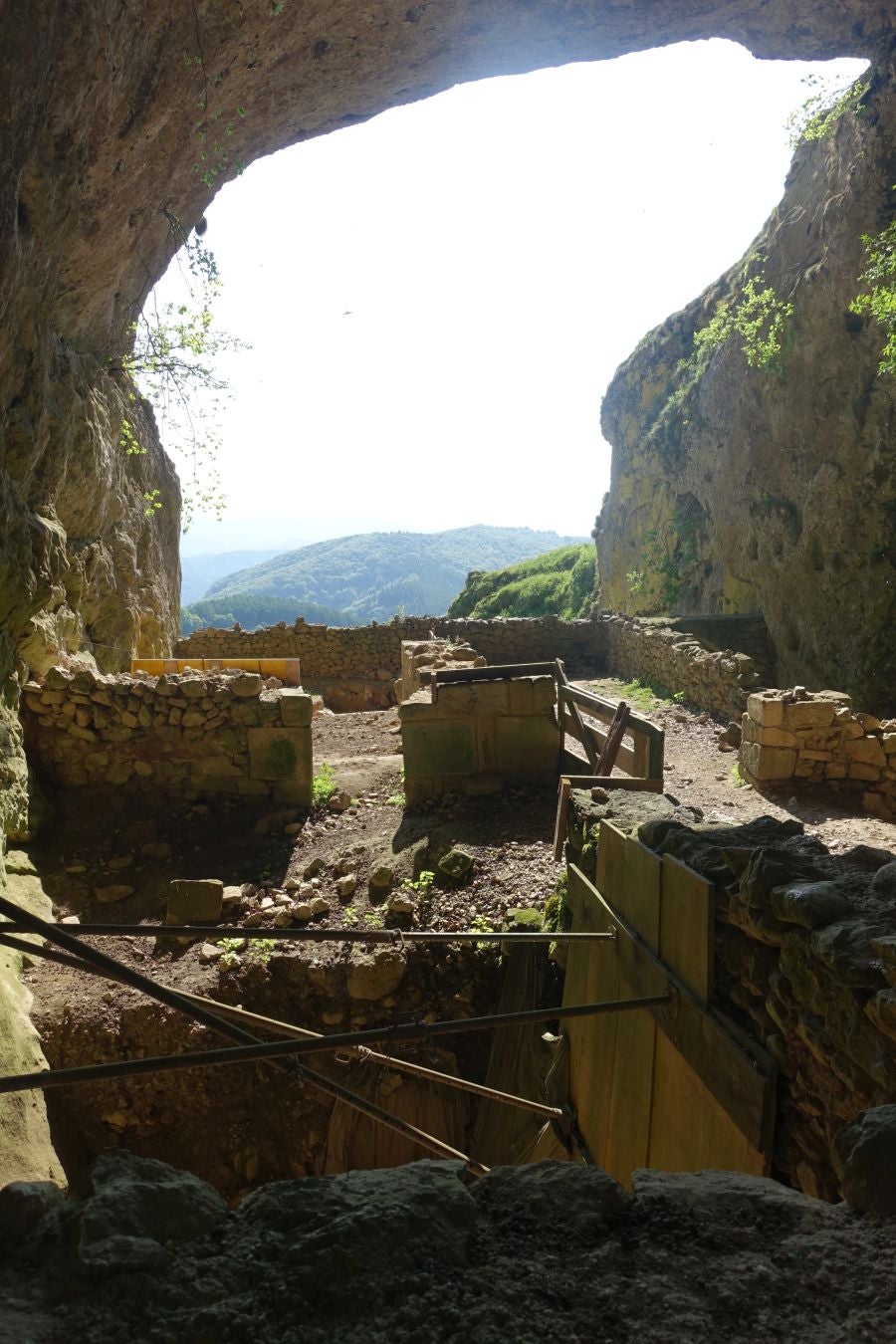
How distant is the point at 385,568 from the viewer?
95062 mm

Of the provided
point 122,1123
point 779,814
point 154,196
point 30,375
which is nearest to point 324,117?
point 154,196

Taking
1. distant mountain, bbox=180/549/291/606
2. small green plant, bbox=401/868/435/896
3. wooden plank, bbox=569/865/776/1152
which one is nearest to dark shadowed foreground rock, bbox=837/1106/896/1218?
wooden plank, bbox=569/865/776/1152

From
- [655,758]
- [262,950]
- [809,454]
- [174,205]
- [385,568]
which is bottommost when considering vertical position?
[262,950]

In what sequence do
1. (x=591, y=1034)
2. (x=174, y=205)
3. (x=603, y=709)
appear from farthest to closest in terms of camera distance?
1. (x=174, y=205)
2. (x=603, y=709)
3. (x=591, y=1034)

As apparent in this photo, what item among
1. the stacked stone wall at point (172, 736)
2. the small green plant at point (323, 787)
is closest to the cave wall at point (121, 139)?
the stacked stone wall at point (172, 736)

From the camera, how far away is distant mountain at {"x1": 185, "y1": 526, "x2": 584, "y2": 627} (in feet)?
277

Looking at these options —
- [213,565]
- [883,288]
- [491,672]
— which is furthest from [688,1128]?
[213,565]

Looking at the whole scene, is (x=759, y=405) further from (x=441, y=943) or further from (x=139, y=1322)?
(x=139, y=1322)

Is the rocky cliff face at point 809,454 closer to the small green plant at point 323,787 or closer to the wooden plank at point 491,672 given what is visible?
the wooden plank at point 491,672

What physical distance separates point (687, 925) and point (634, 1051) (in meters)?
0.95

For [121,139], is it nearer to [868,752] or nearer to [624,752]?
[624,752]

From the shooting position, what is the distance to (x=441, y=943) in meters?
5.35

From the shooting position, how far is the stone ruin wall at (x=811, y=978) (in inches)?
84.5

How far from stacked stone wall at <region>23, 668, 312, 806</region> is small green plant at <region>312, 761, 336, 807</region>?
16cm
